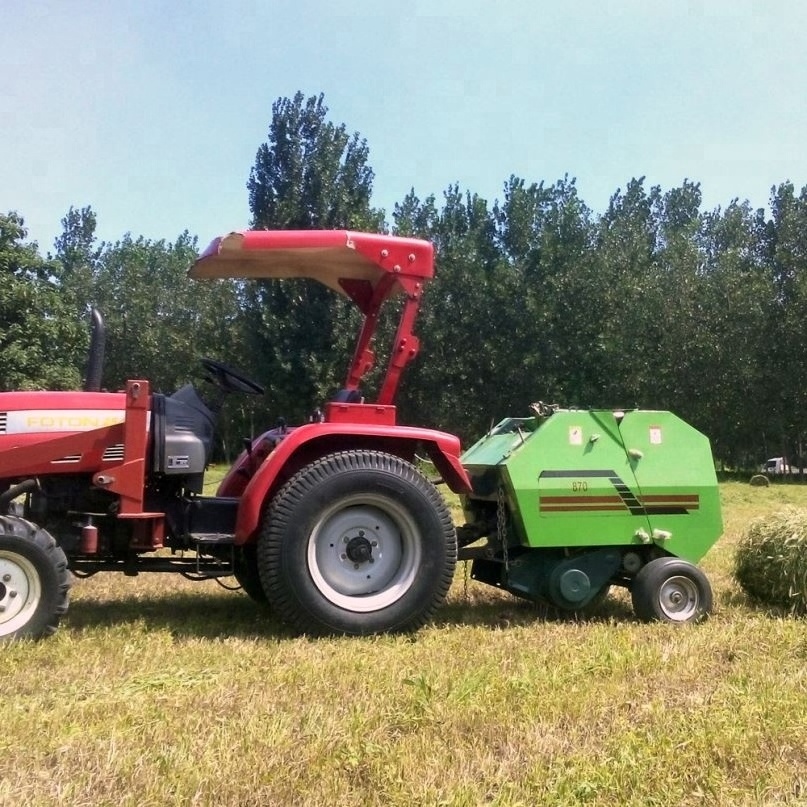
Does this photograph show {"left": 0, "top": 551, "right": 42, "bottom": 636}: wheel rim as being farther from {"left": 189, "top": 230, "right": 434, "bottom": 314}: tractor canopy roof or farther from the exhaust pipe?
{"left": 189, "top": 230, "right": 434, "bottom": 314}: tractor canopy roof

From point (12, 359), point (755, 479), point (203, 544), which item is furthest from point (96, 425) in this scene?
point (755, 479)

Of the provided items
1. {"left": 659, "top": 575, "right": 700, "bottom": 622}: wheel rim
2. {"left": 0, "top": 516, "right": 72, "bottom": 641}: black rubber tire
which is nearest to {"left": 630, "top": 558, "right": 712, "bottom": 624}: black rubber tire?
{"left": 659, "top": 575, "right": 700, "bottom": 622}: wheel rim

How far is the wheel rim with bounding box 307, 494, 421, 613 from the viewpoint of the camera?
195 inches

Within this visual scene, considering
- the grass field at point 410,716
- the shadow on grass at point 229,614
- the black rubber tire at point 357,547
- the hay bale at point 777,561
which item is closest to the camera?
the grass field at point 410,716

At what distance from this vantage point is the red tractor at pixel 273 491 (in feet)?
15.8

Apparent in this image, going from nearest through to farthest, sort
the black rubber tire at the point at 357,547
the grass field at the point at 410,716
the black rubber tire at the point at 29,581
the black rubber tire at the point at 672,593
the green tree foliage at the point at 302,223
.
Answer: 1. the grass field at the point at 410,716
2. the black rubber tire at the point at 29,581
3. the black rubber tire at the point at 357,547
4. the black rubber tire at the point at 672,593
5. the green tree foliage at the point at 302,223

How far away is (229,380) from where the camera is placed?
5453 mm

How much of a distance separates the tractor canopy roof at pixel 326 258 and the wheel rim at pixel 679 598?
7.63ft

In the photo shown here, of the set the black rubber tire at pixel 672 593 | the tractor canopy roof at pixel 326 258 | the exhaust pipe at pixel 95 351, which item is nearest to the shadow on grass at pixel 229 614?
the black rubber tire at pixel 672 593

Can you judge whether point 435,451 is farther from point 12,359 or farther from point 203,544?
point 12,359

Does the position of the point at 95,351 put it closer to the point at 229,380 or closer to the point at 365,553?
the point at 229,380

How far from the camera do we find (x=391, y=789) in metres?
2.70

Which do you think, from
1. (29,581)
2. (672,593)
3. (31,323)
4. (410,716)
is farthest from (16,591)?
(31,323)

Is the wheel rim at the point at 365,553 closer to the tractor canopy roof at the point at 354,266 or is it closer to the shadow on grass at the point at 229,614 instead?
the shadow on grass at the point at 229,614
